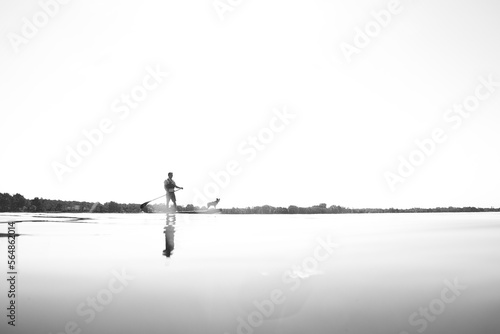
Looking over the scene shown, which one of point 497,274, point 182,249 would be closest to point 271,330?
point 497,274

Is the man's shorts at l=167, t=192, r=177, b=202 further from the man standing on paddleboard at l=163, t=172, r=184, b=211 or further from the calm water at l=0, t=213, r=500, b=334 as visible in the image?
the calm water at l=0, t=213, r=500, b=334

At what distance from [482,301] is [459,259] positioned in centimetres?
363

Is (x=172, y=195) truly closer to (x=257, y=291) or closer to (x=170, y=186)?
(x=170, y=186)

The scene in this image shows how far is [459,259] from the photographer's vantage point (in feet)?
28.1

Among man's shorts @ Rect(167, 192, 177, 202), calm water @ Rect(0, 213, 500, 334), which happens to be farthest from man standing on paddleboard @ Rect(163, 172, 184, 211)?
calm water @ Rect(0, 213, 500, 334)

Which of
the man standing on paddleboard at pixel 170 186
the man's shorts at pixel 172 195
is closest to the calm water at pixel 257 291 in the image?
the man standing on paddleboard at pixel 170 186

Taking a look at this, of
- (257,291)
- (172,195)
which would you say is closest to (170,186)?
(172,195)

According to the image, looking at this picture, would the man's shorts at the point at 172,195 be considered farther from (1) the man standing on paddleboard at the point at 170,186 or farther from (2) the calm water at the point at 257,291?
(2) the calm water at the point at 257,291

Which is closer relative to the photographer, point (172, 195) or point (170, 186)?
point (170, 186)

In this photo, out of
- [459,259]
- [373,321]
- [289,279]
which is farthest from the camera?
[459,259]

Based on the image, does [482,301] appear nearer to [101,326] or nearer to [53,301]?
[101,326]

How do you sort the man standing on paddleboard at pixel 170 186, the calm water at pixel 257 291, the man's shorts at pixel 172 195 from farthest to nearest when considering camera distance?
the man's shorts at pixel 172 195, the man standing on paddleboard at pixel 170 186, the calm water at pixel 257 291

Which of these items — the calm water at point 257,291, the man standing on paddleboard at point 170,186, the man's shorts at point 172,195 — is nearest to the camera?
the calm water at point 257,291

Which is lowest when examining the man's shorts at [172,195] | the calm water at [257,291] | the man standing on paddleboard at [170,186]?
the calm water at [257,291]
